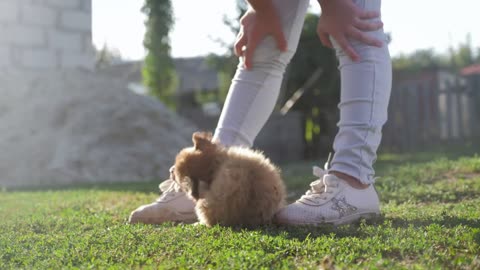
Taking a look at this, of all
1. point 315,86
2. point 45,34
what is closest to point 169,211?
point 45,34

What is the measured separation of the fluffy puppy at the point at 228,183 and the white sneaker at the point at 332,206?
0.10 m

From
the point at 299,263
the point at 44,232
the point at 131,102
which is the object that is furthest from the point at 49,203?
the point at 131,102

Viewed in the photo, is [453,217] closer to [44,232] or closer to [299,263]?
[299,263]

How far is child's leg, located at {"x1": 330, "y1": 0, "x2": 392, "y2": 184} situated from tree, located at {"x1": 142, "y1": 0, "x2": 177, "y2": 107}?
653 inches

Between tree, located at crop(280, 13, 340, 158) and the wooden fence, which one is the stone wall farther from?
the wooden fence

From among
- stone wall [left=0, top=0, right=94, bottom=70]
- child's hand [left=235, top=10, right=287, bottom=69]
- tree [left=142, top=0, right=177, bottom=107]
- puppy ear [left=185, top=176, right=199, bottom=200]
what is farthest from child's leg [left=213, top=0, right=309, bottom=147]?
tree [left=142, top=0, right=177, bottom=107]

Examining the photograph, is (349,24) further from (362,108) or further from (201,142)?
(201,142)

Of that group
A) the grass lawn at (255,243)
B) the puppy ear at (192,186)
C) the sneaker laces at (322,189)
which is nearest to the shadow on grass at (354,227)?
the grass lawn at (255,243)

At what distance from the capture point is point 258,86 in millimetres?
3273

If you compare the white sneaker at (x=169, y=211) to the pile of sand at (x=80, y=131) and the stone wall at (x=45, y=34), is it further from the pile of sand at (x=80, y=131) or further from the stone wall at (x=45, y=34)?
the stone wall at (x=45, y=34)

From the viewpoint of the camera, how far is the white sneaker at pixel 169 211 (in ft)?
10.3

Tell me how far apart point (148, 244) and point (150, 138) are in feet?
22.2

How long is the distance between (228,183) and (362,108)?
70 cm

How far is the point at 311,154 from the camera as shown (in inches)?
510
